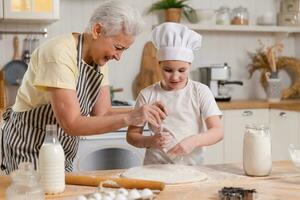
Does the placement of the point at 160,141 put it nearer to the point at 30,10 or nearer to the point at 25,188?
the point at 25,188

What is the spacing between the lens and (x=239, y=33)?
4.75 m

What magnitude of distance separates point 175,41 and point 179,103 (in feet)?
0.84

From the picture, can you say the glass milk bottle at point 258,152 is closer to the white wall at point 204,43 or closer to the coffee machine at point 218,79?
the coffee machine at point 218,79

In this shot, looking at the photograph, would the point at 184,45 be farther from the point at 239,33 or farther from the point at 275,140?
the point at 239,33

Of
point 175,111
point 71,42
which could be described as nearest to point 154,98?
point 175,111

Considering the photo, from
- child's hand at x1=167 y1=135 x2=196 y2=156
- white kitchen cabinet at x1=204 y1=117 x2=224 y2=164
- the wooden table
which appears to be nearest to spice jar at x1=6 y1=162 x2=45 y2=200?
the wooden table

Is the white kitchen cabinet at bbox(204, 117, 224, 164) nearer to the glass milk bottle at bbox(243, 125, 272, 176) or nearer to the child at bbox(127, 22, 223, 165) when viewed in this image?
the child at bbox(127, 22, 223, 165)

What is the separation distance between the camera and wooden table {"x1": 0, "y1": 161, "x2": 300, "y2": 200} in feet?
5.20

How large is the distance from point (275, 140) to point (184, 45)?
7.31 feet

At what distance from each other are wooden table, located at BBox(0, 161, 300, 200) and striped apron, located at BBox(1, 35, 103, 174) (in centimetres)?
32

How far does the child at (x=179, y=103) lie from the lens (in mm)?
2127

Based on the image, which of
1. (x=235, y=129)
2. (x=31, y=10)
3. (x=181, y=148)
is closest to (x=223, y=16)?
(x=235, y=129)

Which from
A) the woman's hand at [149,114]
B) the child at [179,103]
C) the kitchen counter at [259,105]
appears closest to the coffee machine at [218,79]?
the kitchen counter at [259,105]

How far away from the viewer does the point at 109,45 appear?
6.64 ft
